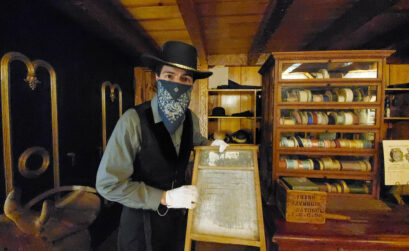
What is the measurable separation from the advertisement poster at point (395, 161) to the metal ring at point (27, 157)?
→ 336 centimetres

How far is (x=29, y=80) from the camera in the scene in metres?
1.68

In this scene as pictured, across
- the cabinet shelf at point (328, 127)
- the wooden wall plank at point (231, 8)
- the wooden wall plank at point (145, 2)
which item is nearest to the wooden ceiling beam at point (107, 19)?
the wooden wall plank at point (145, 2)

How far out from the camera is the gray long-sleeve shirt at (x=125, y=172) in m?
1.10

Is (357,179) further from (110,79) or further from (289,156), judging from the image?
(110,79)

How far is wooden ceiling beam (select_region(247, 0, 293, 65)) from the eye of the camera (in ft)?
5.37

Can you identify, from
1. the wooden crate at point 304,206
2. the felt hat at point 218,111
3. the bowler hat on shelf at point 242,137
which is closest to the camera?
the wooden crate at point 304,206

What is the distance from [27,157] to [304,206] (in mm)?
2469

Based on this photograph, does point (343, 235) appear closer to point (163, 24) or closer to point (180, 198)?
point (180, 198)

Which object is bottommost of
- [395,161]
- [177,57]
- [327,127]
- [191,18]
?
[395,161]

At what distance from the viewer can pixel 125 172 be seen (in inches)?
45.1

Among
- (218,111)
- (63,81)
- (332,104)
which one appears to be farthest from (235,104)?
(63,81)

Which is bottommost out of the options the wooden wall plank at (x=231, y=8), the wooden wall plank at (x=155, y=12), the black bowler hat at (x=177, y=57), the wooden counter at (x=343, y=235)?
the wooden counter at (x=343, y=235)

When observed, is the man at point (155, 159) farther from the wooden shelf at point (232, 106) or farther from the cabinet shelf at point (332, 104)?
the wooden shelf at point (232, 106)

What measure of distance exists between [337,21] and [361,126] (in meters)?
1.17
